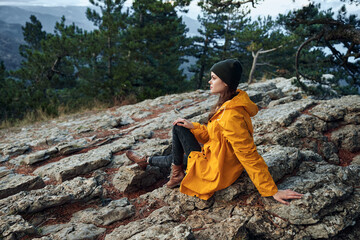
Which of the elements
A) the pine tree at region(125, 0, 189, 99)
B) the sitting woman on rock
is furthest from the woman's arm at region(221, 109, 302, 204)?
the pine tree at region(125, 0, 189, 99)

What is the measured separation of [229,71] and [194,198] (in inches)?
63.6

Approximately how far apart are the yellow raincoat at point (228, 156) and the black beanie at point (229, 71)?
156 mm

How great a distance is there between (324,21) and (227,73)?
3.88 m

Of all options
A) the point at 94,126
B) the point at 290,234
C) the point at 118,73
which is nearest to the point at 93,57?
the point at 118,73

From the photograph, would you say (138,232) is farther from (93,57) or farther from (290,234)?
(93,57)

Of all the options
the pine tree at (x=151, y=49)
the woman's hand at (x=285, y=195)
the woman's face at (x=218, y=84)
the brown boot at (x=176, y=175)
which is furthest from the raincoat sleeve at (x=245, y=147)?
Answer: the pine tree at (x=151, y=49)

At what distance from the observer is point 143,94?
12312 mm

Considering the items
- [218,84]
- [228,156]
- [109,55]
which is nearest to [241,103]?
[218,84]

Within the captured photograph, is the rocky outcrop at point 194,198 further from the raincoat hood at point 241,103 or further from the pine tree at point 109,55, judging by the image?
the pine tree at point 109,55

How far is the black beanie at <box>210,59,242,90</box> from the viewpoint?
2.29 meters

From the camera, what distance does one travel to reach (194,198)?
2768mm

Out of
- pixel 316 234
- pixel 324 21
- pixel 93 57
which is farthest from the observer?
pixel 93 57

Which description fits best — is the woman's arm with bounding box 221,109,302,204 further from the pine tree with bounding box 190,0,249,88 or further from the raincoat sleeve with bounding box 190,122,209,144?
the pine tree with bounding box 190,0,249,88

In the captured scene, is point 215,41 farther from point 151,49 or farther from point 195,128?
point 195,128
